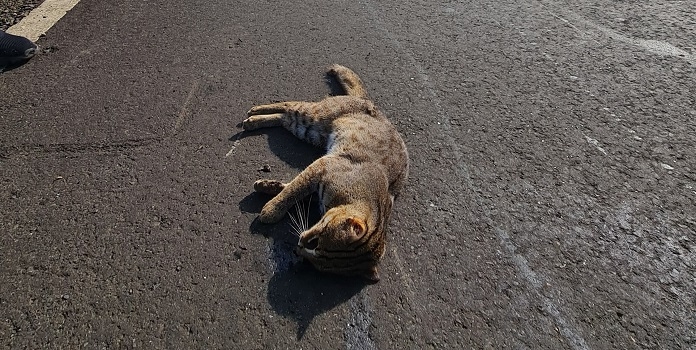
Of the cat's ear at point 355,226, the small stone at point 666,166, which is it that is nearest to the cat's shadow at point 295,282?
the cat's ear at point 355,226

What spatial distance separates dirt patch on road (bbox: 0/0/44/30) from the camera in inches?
248

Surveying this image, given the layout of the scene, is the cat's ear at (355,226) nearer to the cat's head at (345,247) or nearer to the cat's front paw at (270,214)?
the cat's head at (345,247)

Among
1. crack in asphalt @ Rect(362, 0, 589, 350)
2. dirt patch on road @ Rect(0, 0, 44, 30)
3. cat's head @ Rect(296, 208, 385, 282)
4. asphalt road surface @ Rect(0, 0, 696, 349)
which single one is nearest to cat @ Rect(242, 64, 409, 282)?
cat's head @ Rect(296, 208, 385, 282)

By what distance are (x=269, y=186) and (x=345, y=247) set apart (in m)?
1.00

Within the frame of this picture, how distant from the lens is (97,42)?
5703mm

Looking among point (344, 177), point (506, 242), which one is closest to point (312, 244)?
point (344, 177)

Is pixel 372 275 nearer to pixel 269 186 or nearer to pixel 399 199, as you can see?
pixel 399 199

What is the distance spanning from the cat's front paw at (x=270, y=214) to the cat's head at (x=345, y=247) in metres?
0.42

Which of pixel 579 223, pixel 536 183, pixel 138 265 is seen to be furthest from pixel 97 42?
pixel 579 223

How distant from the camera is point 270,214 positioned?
350 cm

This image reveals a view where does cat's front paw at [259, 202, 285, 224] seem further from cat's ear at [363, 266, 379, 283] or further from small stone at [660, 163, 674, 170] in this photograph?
small stone at [660, 163, 674, 170]

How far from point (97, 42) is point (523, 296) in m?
5.53

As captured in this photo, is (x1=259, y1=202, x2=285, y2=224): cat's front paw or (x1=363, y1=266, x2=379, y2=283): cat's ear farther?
(x1=259, y1=202, x2=285, y2=224): cat's front paw

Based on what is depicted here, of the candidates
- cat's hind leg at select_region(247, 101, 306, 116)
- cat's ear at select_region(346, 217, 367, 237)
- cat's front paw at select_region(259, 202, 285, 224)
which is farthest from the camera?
cat's hind leg at select_region(247, 101, 306, 116)
